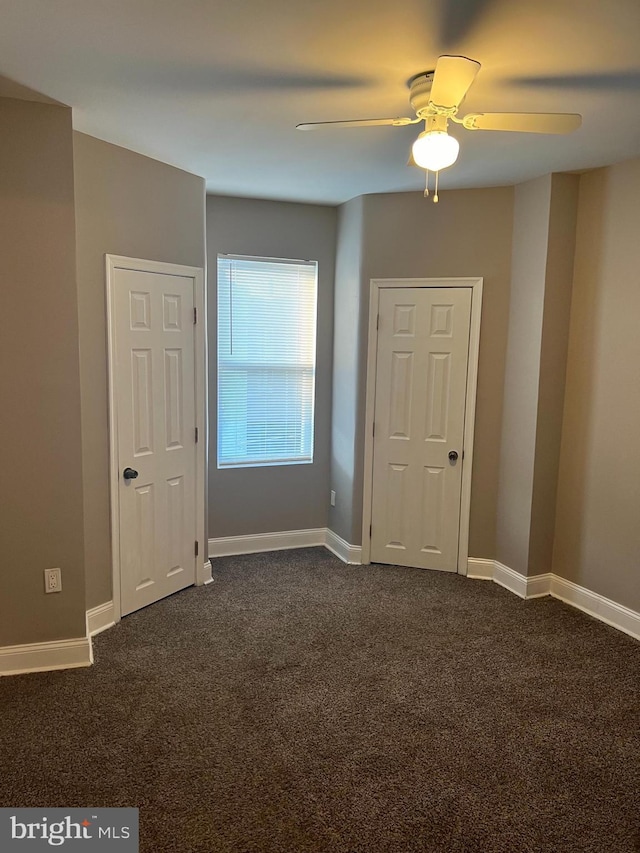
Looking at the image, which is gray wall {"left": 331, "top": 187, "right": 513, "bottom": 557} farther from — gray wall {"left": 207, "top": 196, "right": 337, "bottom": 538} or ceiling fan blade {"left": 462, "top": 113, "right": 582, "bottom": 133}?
ceiling fan blade {"left": 462, "top": 113, "right": 582, "bottom": 133}

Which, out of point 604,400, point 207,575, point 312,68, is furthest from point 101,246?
point 604,400

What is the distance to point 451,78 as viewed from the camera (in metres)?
1.99

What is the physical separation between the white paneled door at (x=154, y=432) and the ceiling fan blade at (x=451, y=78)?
6.62 ft

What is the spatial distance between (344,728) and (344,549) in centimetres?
210

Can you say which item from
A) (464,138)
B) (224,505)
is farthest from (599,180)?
(224,505)

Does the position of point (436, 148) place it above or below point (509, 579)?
above

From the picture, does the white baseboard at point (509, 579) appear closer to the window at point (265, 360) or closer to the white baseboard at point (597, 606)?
the white baseboard at point (597, 606)

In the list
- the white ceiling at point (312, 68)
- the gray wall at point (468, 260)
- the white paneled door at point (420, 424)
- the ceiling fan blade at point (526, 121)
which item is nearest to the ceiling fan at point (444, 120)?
the ceiling fan blade at point (526, 121)

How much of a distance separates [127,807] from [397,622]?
190 cm

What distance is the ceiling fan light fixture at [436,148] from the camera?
218cm

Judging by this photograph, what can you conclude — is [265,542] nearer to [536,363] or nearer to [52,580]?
[52,580]

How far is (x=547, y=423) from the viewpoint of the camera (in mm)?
3963

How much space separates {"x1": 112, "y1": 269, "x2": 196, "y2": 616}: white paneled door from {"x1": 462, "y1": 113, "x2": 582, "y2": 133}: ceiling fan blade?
2064 millimetres

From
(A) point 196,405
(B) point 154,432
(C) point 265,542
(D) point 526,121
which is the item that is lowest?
(C) point 265,542
